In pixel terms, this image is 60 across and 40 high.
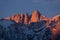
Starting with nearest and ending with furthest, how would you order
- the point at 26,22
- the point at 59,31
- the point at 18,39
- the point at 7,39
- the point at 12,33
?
the point at 59,31, the point at 26,22, the point at 7,39, the point at 18,39, the point at 12,33

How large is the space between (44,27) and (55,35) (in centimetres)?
126

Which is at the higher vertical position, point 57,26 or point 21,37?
point 57,26

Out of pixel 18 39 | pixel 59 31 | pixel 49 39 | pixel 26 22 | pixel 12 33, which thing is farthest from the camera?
pixel 12 33

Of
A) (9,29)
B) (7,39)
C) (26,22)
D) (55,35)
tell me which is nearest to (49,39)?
(55,35)

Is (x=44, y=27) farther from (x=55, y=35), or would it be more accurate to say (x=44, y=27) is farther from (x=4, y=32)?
(x=4, y=32)

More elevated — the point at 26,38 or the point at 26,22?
the point at 26,22

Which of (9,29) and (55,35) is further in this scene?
(9,29)

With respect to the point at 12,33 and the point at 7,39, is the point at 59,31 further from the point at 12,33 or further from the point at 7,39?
the point at 12,33

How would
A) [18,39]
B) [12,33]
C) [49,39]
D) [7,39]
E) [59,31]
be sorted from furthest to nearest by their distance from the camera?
[12,33], [18,39], [7,39], [49,39], [59,31]

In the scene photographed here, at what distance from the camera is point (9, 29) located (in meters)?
9.77

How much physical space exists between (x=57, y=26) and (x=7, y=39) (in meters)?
2.50

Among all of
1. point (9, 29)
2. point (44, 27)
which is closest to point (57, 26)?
point (44, 27)

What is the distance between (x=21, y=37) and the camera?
9.65 metres

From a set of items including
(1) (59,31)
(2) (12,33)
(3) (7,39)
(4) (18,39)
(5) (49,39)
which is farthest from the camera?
(2) (12,33)
